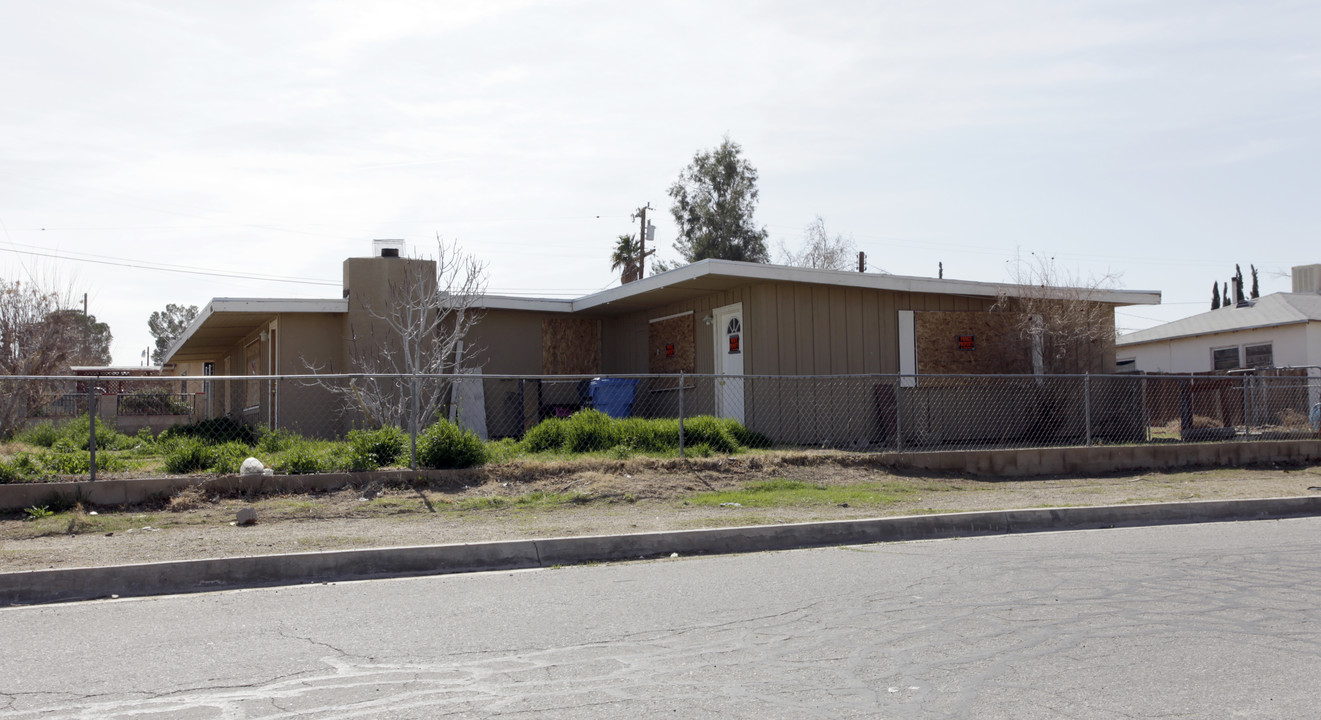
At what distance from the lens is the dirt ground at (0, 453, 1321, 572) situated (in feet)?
26.7

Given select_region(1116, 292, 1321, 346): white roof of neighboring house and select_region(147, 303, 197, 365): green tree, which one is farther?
select_region(147, 303, 197, 365): green tree

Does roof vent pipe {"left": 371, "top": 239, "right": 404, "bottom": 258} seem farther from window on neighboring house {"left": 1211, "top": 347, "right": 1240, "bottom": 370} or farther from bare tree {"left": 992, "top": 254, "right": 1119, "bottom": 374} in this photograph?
window on neighboring house {"left": 1211, "top": 347, "right": 1240, "bottom": 370}

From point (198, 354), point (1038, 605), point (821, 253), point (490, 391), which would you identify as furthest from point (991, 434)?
point (821, 253)

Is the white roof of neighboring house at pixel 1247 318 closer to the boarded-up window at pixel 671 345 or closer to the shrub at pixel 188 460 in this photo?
the boarded-up window at pixel 671 345

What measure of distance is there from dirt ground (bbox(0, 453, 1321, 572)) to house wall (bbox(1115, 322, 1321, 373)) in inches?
480

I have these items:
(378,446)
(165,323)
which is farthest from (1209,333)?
(165,323)

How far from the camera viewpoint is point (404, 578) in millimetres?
7363

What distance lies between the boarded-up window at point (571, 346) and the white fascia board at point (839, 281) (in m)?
2.06

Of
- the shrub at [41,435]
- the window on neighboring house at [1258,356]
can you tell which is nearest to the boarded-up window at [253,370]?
the shrub at [41,435]

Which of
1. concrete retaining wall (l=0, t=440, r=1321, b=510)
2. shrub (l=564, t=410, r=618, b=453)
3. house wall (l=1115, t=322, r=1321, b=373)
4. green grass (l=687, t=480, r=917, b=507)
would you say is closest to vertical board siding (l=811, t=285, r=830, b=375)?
concrete retaining wall (l=0, t=440, r=1321, b=510)

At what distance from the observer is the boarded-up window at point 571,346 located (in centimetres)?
1938

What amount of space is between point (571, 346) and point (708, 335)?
12.0 feet

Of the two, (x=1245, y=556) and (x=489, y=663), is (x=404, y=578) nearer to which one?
(x=489, y=663)

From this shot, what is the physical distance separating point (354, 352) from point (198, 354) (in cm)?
1421
